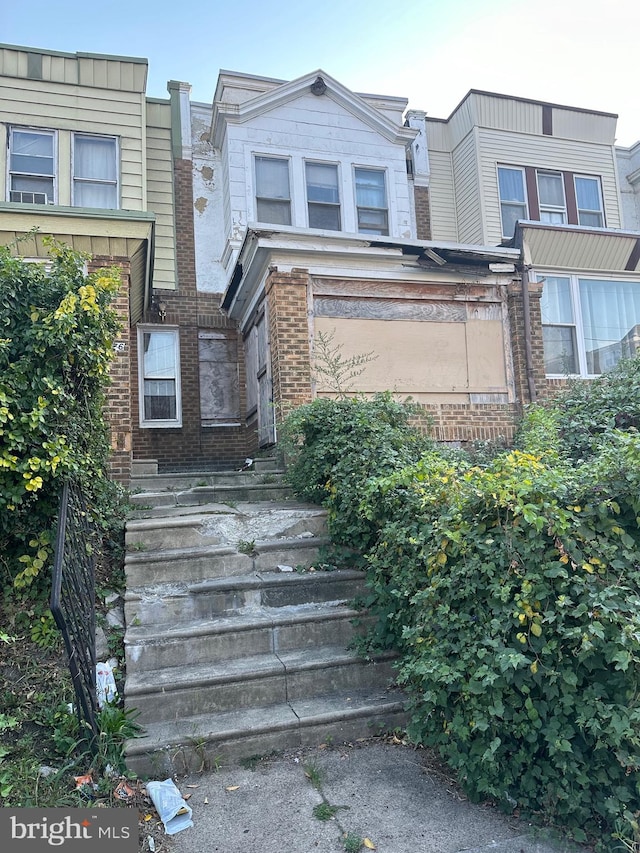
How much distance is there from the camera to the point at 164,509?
5.60m

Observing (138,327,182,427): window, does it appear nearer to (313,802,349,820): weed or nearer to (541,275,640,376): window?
(541,275,640,376): window

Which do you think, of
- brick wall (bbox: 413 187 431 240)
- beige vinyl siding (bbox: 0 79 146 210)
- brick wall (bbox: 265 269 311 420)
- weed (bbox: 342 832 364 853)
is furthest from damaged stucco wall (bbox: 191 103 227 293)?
weed (bbox: 342 832 364 853)

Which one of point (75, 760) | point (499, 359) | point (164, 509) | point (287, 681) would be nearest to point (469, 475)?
point (287, 681)

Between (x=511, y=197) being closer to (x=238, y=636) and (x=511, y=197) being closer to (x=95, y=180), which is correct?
(x=95, y=180)

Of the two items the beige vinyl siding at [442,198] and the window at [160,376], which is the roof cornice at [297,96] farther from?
the window at [160,376]

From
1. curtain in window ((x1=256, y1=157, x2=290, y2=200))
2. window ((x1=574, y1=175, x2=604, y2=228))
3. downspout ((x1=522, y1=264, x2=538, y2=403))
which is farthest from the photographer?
window ((x1=574, y1=175, x2=604, y2=228))

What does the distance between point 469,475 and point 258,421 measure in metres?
5.95

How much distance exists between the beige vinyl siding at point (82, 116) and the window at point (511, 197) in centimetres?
724

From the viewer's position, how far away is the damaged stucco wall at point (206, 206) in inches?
415

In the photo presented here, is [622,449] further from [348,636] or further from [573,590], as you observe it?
[348,636]

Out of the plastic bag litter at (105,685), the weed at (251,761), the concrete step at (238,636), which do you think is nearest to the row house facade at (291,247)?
the concrete step at (238,636)

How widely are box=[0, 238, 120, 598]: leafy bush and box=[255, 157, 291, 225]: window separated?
21.2 feet

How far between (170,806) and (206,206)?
9.97m

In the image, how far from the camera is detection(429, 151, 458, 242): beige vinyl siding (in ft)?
41.4
